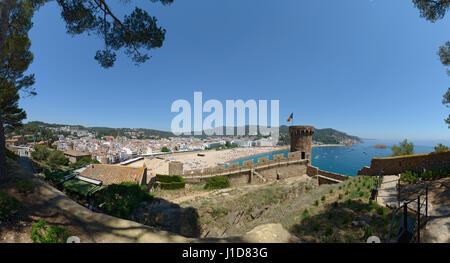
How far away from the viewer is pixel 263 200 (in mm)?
9422

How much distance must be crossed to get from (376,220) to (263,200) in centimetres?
524

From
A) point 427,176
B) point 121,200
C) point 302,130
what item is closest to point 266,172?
point 302,130

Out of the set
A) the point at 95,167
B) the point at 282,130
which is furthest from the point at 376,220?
the point at 282,130

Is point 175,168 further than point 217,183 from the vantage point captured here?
Yes

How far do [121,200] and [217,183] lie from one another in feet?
25.3

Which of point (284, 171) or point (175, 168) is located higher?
point (175, 168)

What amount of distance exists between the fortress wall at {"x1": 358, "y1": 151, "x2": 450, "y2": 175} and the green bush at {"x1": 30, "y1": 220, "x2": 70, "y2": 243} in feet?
45.3

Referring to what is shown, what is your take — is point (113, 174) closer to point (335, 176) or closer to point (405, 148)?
point (335, 176)

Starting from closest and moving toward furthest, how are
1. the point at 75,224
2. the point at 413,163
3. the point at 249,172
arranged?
1. the point at 75,224
2. the point at 413,163
3. the point at 249,172

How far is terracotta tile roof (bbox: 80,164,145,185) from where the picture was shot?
534 inches

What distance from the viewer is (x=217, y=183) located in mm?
14016

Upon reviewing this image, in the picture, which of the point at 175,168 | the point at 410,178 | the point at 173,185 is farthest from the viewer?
the point at 175,168
